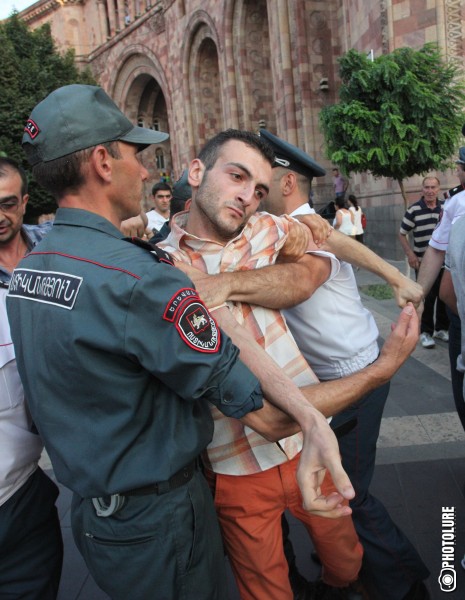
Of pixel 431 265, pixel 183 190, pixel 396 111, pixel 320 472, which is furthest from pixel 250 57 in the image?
pixel 320 472

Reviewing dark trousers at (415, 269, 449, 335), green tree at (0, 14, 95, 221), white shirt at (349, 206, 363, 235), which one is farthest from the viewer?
green tree at (0, 14, 95, 221)

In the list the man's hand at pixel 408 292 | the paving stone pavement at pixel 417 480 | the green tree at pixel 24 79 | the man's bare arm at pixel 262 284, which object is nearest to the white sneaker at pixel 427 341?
the paving stone pavement at pixel 417 480

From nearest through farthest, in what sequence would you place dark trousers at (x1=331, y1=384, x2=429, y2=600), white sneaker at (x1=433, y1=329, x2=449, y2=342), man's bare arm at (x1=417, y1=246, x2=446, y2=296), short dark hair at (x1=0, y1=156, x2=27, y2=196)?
dark trousers at (x1=331, y1=384, x2=429, y2=600) → short dark hair at (x1=0, y1=156, x2=27, y2=196) → man's bare arm at (x1=417, y1=246, x2=446, y2=296) → white sneaker at (x1=433, y1=329, x2=449, y2=342)

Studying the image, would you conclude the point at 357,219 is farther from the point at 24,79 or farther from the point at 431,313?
the point at 24,79

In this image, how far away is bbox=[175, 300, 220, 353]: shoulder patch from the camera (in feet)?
3.95

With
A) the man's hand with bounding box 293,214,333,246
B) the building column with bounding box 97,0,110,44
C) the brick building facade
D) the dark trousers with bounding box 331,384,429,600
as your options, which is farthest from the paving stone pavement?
the building column with bounding box 97,0,110,44

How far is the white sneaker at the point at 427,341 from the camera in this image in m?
5.94

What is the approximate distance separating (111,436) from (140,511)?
0.83 feet

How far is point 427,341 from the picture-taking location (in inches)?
236

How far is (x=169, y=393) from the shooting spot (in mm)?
1354

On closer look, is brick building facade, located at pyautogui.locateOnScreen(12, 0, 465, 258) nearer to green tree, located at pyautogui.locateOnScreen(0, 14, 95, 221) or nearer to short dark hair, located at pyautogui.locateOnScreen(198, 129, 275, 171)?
green tree, located at pyautogui.locateOnScreen(0, 14, 95, 221)

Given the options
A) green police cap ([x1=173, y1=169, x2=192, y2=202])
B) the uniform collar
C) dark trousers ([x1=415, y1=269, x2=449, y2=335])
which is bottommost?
dark trousers ([x1=415, y1=269, x2=449, y2=335])

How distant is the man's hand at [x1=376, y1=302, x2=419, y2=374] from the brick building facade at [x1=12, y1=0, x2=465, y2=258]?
10.4 m

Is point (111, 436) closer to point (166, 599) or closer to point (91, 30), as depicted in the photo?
point (166, 599)
